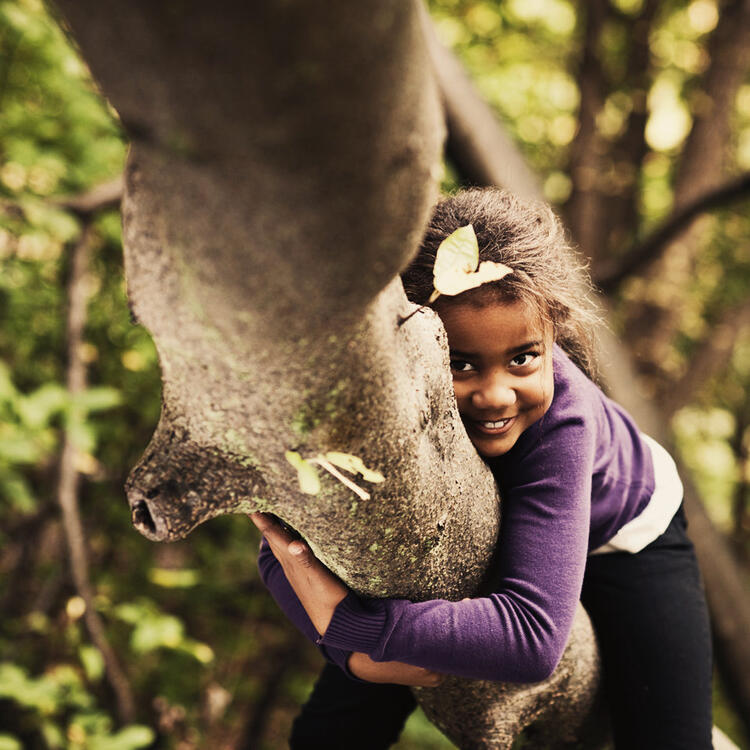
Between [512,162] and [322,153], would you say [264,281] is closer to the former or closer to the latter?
[322,153]

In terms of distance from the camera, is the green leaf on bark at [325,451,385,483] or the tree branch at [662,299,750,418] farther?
the tree branch at [662,299,750,418]

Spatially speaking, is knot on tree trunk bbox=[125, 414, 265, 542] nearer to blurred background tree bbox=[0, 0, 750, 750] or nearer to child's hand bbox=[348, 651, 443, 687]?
child's hand bbox=[348, 651, 443, 687]

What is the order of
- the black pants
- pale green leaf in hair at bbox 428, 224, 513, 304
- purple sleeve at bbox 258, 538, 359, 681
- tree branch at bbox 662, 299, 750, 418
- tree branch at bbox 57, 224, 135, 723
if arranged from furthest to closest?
1. tree branch at bbox 662, 299, 750, 418
2. tree branch at bbox 57, 224, 135, 723
3. the black pants
4. purple sleeve at bbox 258, 538, 359, 681
5. pale green leaf in hair at bbox 428, 224, 513, 304

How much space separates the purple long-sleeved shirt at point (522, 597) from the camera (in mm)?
1131

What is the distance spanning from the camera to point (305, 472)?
866mm

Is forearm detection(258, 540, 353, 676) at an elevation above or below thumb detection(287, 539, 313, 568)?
below

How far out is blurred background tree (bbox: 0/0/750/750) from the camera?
247 centimetres

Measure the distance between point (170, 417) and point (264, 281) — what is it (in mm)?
322

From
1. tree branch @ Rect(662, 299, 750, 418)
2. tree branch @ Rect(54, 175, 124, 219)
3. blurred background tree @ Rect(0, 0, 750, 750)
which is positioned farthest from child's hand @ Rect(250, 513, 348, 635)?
tree branch @ Rect(662, 299, 750, 418)

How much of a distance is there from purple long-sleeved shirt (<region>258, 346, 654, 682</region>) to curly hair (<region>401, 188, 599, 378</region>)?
0.18m

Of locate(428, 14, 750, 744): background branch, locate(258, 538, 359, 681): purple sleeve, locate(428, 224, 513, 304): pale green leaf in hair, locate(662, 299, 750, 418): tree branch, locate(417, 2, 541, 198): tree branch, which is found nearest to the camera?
locate(428, 224, 513, 304): pale green leaf in hair

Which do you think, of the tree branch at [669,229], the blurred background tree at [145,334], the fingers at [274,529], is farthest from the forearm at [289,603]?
the tree branch at [669,229]

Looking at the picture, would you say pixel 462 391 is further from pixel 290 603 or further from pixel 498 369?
pixel 290 603

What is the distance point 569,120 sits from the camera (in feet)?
20.9
